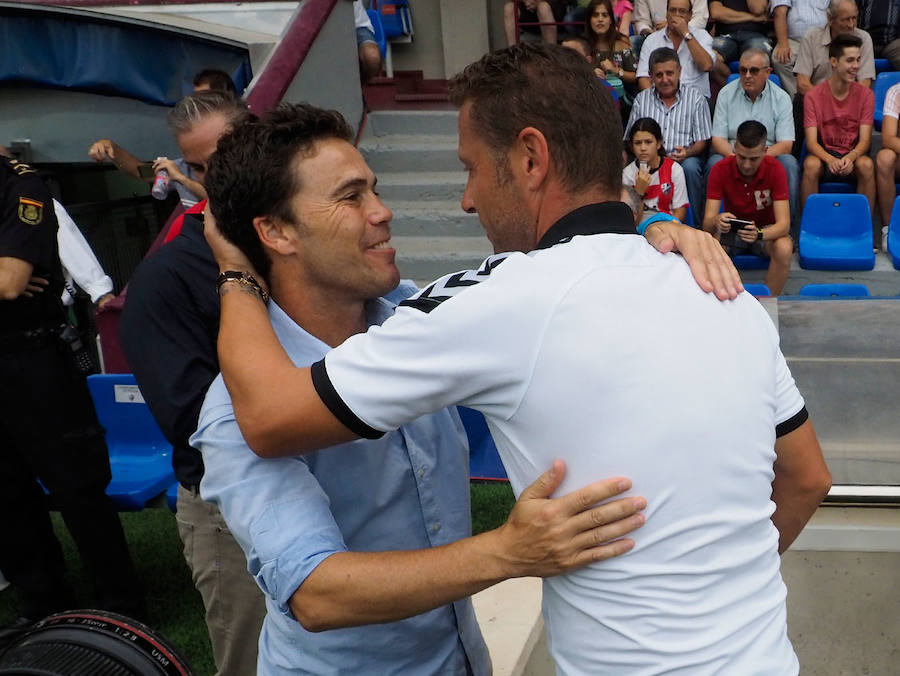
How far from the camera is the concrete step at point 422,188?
716 cm

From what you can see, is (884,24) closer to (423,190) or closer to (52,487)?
(423,190)

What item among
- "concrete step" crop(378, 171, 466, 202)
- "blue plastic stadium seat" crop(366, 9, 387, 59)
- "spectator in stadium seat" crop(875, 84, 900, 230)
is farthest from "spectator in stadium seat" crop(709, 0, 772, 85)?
"blue plastic stadium seat" crop(366, 9, 387, 59)

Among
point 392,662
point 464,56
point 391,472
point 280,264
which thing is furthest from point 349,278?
point 464,56

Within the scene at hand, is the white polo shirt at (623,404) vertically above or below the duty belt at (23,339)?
above

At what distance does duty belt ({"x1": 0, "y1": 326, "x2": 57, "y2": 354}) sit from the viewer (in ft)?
11.1

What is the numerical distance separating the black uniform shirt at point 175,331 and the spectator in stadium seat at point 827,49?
22.2 ft

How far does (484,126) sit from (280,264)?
47 cm

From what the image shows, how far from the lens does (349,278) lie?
1.59 meters

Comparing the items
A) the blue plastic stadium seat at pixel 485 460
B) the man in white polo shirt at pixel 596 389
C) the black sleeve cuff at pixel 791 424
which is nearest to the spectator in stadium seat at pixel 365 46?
the blue plastic stadium seat at pixel 485 460

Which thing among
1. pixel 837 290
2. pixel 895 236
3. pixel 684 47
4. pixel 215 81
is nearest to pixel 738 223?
pixel 837 290

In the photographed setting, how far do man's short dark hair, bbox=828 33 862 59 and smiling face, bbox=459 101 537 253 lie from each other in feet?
21.8

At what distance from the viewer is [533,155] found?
4.38ft

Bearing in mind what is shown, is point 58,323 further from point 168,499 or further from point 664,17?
point 664,17

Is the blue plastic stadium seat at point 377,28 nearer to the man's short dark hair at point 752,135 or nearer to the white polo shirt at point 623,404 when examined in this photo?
the man's short dark hair at point 752,135
